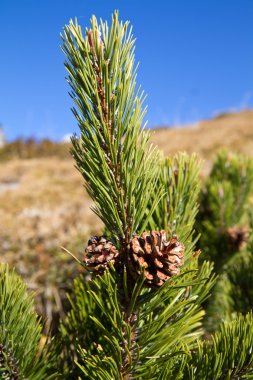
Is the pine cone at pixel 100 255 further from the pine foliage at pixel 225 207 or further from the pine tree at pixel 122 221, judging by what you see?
the pine foliage at pixel 225 207

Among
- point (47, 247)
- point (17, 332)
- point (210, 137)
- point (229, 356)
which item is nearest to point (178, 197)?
point (229, 356)

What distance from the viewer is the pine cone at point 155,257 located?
89cm

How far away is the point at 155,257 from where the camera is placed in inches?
35.0

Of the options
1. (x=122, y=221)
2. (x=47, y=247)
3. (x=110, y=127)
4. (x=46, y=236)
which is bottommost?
(x=47, y=247)

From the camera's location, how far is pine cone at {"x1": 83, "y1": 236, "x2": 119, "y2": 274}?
925 millimetres

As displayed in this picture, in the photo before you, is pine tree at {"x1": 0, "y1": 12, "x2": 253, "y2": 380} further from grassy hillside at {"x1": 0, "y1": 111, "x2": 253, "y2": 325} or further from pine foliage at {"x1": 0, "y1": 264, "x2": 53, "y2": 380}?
grassy hillside at {"x1": 0, "y1": 111, "x2": 253, "y2": 325}

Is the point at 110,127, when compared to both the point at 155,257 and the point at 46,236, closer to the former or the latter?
the point at 155,257

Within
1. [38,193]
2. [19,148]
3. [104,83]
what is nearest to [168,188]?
[104,83]

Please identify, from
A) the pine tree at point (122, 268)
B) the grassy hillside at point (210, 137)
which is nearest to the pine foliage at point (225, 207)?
the pine tree at point (122, 268)

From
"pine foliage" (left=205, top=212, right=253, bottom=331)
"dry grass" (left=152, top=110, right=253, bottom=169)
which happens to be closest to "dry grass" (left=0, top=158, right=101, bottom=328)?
"pine foliage" (left=205, top=212, right=253, bottom=331)

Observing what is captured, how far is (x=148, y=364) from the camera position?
98 cm

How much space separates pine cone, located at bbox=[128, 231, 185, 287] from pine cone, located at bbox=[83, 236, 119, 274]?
1.7 inches

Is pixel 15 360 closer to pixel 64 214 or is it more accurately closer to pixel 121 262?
pixel 121 262

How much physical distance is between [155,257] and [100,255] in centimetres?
12
